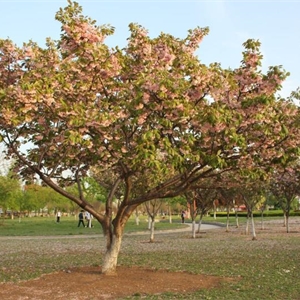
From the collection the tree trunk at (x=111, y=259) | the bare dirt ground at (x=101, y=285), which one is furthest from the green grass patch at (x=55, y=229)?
the tree trunk at (x=111, y=259)

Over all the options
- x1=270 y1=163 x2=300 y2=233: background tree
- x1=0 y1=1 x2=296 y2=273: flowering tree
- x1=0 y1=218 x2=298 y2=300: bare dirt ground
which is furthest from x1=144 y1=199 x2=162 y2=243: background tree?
x1=0 y1=1 x2=296 y2=273: flowering tree

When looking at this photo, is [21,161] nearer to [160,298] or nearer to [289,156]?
[160,298]

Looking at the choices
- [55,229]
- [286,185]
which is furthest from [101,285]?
[55,229]

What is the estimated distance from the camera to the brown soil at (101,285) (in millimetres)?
11023

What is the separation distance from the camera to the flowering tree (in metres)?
10.2

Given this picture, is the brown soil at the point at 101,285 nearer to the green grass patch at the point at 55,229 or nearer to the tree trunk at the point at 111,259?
the tree trunk at the point at 111,259

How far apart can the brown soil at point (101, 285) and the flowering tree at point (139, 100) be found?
3.12 metres

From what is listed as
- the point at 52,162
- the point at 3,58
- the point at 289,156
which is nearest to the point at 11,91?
the point at 3,58

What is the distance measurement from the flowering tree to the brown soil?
3.12m

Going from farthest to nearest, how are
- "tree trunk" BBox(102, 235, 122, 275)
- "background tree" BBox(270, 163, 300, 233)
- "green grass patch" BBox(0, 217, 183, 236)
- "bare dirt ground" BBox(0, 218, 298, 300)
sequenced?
"green grass patch" BBox(0, 217, 183, 236), "background tree" BBox(270, 163, 300, 233), "tree trunk" BBox(102, 235, 122, 275), "bare dirt ground" BBox(0, 218, 298, 300)

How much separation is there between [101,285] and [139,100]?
5134mm

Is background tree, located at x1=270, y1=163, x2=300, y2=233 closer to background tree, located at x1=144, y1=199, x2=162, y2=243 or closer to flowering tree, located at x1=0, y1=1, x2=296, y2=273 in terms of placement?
background tree, located at x1=144, y1=199, x2=162, y2=243

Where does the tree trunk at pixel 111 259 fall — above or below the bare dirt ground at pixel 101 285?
above

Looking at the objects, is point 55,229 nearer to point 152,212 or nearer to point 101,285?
point 152,212
